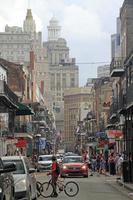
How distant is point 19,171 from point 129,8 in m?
42.6

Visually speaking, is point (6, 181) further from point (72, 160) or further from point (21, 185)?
point (72, 160)

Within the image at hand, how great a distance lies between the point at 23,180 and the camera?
821 inches

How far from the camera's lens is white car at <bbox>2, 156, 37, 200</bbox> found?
20.5m

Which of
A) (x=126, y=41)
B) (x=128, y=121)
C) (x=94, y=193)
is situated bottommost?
(x=94, y=193)

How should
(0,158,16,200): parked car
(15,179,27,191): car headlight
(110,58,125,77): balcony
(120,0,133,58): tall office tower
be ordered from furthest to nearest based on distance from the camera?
(120,0,133,58): tall office tower
(110,58,125,77): balcony
(15,179,27,191): car headlight
(0,158,16,200): parked car

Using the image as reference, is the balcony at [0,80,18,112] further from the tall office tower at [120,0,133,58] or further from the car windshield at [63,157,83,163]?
the tall office tower at [120,0,133,58]

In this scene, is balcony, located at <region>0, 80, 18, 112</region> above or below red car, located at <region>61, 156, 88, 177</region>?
above

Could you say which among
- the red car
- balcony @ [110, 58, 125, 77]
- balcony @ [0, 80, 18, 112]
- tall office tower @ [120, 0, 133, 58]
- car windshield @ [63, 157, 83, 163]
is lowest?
the red car

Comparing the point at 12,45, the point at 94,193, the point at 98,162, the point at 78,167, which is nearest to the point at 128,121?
the point at 78,167

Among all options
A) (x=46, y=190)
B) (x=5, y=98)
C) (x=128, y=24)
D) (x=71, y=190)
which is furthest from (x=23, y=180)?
(x=128, y=24)

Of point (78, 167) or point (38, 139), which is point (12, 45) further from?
point (78, 167)

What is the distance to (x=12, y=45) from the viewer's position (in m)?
179

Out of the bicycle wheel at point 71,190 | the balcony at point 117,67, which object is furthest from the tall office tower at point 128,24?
the bicycle wheel at point 71,190

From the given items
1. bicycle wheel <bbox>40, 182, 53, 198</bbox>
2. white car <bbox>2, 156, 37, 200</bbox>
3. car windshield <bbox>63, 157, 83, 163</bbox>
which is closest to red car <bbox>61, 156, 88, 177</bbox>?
car windshield <bbox>63, 157, 83, 163</bbox>
